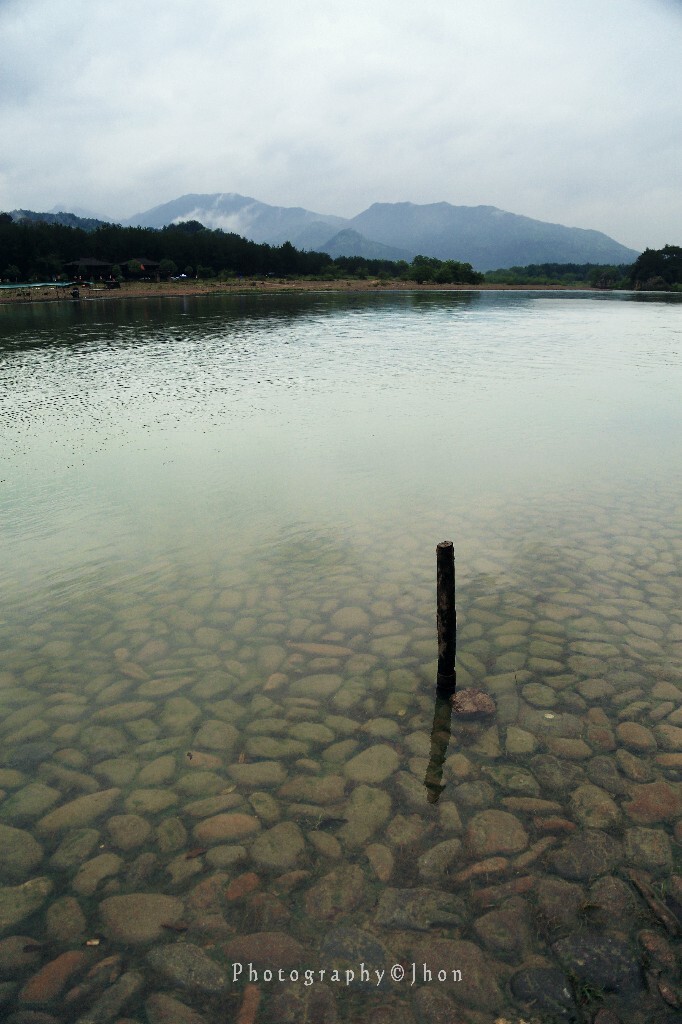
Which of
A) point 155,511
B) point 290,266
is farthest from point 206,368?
point 290,266

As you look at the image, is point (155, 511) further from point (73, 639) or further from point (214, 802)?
point (214, 802)

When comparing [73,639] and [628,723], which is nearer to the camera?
[628,723]

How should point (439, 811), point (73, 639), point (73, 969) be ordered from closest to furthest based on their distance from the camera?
point (73, 969) → point (439, 811) → point (73, 639)

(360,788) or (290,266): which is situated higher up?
(290,266)

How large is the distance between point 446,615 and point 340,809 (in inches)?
104

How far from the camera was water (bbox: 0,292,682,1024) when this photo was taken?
4.80 meters

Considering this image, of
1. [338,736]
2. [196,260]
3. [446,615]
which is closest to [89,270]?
[196,260]

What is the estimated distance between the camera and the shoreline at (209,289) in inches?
3659

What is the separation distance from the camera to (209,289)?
122000mm

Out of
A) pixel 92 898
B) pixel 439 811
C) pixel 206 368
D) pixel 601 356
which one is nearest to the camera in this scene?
pixel 92 898

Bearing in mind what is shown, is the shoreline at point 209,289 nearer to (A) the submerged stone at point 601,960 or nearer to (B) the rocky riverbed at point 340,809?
(B) the rocky riverbed at point 340,809

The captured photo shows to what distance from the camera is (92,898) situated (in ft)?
17.5

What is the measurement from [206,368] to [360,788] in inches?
1308

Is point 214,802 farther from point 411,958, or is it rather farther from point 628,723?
point 628,723
